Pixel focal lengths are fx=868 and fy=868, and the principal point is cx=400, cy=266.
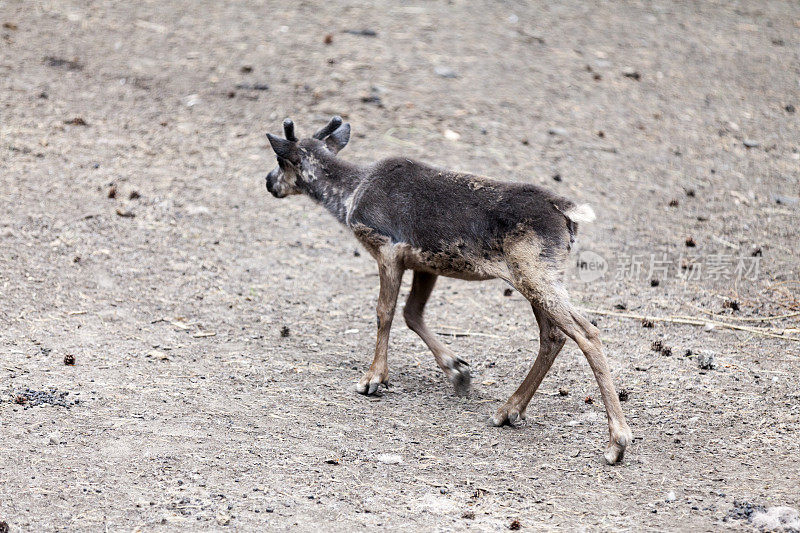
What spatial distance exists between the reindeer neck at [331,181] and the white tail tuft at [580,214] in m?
1.91

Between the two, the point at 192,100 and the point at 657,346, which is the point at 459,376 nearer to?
the point at 657,346

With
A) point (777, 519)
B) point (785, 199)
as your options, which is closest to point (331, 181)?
point (777, 519)

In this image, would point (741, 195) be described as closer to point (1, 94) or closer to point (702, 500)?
point (702, 500)

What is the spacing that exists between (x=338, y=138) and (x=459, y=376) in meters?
2.44

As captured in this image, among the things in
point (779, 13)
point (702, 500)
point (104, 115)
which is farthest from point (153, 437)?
point (779, 13)

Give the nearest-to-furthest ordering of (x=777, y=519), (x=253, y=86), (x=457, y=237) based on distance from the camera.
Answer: (x=777, y=519)
(x=457, y=237)
(x=253, y=86)

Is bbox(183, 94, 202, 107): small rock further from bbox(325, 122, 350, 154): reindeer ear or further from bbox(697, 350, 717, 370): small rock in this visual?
bbox(697, 350, 717, 370): small rock

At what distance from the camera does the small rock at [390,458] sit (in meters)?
5.45

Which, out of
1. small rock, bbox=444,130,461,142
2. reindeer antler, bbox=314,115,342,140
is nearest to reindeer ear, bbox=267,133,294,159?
reindeer antler, bbox=314,115,342,140

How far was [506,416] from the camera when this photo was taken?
19.9ft

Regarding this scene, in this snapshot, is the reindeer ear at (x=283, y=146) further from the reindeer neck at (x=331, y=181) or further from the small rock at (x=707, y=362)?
the small rock at (x=707, y=362)

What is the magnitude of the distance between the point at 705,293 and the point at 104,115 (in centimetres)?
759

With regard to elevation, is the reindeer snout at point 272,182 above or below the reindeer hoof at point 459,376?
above

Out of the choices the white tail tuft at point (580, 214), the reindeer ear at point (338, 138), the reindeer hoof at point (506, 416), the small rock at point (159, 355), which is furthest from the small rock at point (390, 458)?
the reindeer ear at point (338, 138)
